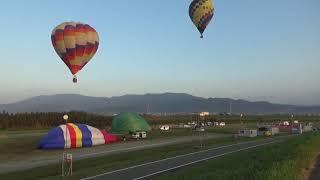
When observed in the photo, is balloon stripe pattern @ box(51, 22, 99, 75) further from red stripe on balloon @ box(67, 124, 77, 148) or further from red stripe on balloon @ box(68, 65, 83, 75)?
red stripe on balloon @ box(67, 124, 77, 148)

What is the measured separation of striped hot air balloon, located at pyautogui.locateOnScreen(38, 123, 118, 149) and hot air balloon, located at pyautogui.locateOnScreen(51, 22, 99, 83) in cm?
1185

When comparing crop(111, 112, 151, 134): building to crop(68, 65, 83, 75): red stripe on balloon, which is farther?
crop(111, 112, 151, 134): building

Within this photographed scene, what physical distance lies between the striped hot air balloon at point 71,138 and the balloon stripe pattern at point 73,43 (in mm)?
11886

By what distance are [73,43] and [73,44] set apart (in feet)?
0.31

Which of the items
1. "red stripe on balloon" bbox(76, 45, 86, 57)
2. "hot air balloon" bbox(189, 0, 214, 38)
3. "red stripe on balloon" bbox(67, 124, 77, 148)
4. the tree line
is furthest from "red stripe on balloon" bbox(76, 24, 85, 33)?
the tree line

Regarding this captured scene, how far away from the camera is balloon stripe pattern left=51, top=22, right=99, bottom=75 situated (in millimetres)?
52250

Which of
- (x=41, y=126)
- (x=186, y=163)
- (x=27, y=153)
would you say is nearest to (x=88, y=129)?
(x=27, y=153)

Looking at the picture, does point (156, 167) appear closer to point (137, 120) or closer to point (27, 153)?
point (27, 153)

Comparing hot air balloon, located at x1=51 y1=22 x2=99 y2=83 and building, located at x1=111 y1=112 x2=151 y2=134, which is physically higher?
hot air balloon, located at x1=51 y1=22 x2=99 y2=83

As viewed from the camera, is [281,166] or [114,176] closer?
[281,166]

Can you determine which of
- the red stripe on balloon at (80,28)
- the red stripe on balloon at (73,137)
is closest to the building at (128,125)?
the red stripe on balloon at (73,137)

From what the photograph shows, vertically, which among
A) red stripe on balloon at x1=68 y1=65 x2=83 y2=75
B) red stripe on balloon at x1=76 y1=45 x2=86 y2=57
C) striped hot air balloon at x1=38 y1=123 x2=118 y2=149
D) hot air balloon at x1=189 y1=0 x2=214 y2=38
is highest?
hot air balloon at x1=189 y1=0 x2=214 y2=38

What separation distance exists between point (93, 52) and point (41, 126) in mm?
68975

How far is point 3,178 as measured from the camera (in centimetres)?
3469
